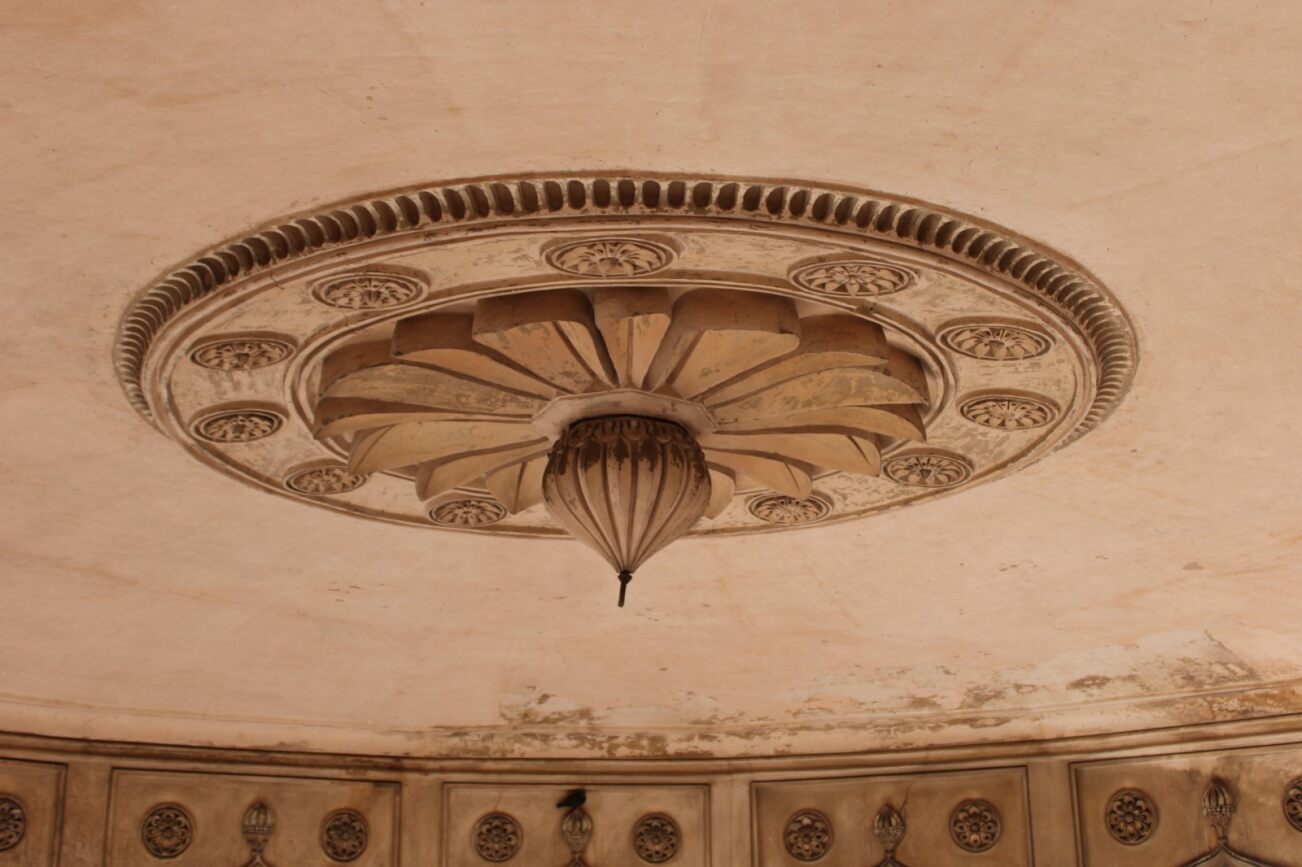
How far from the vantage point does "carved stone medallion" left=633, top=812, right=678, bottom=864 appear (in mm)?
8523

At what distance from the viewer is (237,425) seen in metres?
5.47

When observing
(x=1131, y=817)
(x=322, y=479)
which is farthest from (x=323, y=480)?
(x=1131, y=817)

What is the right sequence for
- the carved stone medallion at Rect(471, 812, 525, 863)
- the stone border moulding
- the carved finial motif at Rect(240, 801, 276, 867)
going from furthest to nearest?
the carved stone medallion at Rect(471, 812, 525, 863) → the carved finial motif at Rect(240, 801, 276, 867) → the stone border moulding

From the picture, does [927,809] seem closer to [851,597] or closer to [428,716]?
[851,597]

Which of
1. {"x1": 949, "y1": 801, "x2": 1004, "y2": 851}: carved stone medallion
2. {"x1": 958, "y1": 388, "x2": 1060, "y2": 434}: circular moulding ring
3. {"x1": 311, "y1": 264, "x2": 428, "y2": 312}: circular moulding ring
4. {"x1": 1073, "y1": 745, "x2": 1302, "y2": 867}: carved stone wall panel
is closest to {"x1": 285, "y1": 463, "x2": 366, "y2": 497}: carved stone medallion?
{"x1": 311, "y1": 264, "x2": 428, "y2": 312}: circular moulding ring

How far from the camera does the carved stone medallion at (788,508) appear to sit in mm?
Answer: 6188

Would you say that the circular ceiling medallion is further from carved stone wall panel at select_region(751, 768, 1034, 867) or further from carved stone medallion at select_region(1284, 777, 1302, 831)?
carved stone wall panel at select_region(751, 768, 1034, 867)

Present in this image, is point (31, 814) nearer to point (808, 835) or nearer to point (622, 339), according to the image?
point (808, 835)

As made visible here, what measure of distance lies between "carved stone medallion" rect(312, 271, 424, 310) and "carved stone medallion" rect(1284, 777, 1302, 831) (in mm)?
4627

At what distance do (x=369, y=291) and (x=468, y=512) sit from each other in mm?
1676

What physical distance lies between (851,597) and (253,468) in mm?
2538

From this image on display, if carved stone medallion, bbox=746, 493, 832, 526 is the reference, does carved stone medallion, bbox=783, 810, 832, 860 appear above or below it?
below

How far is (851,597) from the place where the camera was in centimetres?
715

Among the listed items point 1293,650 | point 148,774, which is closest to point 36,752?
point 148,774
